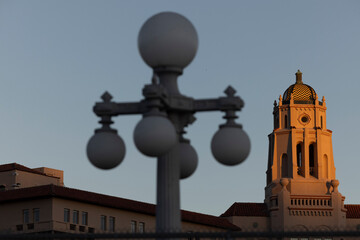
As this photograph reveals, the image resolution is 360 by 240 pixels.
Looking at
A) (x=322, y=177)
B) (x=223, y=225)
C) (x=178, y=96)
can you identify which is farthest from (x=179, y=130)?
(x=322, y=177)

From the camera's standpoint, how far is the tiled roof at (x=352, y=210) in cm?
12310

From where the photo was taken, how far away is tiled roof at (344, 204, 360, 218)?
123100 mm

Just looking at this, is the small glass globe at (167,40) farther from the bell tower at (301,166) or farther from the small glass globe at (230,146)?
the bell tower at (301,166)

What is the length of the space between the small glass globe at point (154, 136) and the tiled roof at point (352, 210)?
11026 centimetres

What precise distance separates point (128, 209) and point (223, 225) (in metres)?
16.6

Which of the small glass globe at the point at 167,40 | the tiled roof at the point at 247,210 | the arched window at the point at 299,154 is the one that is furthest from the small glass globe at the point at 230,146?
the arched window at the point at 299,154

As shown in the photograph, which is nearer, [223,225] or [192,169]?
[192,169]

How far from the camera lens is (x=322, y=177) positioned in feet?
400

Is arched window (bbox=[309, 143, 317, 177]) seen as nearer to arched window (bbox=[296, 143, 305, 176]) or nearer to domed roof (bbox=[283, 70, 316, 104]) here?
arched window (bbox=[296, 143, 305, 176])

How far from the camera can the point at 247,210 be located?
4747 inches

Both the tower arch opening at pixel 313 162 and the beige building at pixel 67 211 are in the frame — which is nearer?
the beige building at pixel 67 211

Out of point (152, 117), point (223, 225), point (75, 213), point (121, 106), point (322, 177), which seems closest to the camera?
point (152, 117)

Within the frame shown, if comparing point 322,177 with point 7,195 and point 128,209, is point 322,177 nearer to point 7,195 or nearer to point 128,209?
point 128,209

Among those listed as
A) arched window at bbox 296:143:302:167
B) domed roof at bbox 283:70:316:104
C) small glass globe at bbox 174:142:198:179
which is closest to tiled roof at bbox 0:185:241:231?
arched window at bbox 296:143:302:167
